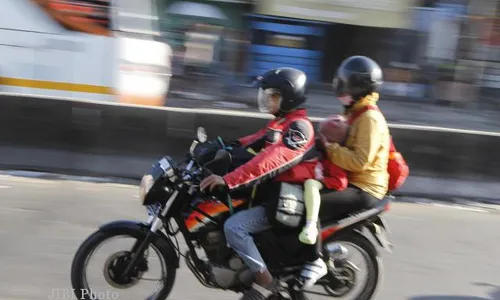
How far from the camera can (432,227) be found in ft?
21.3

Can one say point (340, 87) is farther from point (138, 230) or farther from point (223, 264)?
point (138, 230)

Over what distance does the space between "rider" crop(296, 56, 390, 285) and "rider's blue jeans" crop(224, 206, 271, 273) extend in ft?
1.01

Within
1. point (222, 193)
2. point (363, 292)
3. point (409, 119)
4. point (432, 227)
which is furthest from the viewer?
point (409, 119)

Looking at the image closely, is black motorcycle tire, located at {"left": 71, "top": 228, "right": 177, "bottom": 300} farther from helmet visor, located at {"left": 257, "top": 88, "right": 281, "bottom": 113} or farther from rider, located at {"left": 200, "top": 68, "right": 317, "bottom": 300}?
helmet visor, located at {"left": 257, "top": 88, "right": 281, "bottom": 113}

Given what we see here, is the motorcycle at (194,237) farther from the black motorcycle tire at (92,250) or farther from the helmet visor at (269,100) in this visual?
the helmet visor at (269,100)

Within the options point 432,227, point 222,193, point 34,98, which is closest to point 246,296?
point 222,193

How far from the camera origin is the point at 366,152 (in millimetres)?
3982

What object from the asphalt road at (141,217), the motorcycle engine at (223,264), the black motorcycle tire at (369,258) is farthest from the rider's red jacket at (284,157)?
the asphalt road at (141,217)

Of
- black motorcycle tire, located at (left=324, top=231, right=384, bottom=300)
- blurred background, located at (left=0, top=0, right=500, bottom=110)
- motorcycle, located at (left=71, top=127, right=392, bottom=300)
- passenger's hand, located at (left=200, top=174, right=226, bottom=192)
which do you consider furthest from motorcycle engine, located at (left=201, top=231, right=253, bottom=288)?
blurred background, located at (left=0, top=0, right=500, bottom=110)

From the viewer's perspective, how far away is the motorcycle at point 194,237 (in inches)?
155

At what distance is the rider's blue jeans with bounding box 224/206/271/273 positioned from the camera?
3939 millimetres

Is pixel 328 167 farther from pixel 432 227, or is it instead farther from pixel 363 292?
pixel 432 227

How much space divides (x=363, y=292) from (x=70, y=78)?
6431 mm

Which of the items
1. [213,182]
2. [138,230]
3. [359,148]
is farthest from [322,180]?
[138,230]
